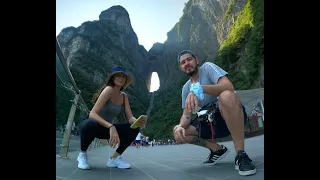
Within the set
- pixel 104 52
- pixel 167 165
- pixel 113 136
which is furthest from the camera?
pixel 104 52

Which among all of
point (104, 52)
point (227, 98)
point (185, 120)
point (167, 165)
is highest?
point (104, 52)

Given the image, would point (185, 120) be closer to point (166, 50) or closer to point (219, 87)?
point (219, 87)

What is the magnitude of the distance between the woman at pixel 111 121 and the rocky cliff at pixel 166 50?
6 centimetres

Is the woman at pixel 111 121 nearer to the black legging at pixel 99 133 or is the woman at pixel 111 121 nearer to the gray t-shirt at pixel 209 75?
the black legging at pixel 99 133

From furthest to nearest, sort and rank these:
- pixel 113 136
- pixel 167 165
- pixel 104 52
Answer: pixel 104 52 < pixel 167 165 < pixel 113 136

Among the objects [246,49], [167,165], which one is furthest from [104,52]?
[246,49]

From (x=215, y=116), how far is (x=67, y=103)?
75cm

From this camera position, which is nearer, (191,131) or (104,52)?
(191,131)

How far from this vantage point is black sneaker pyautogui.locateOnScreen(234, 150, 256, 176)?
1.19 meters

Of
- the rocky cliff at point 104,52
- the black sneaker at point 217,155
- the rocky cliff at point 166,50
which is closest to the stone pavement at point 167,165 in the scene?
the black sneaker at point 217,155

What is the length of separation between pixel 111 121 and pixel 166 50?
0.51 meters

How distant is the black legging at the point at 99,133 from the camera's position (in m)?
1.20

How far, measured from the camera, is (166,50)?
1.44 metres
